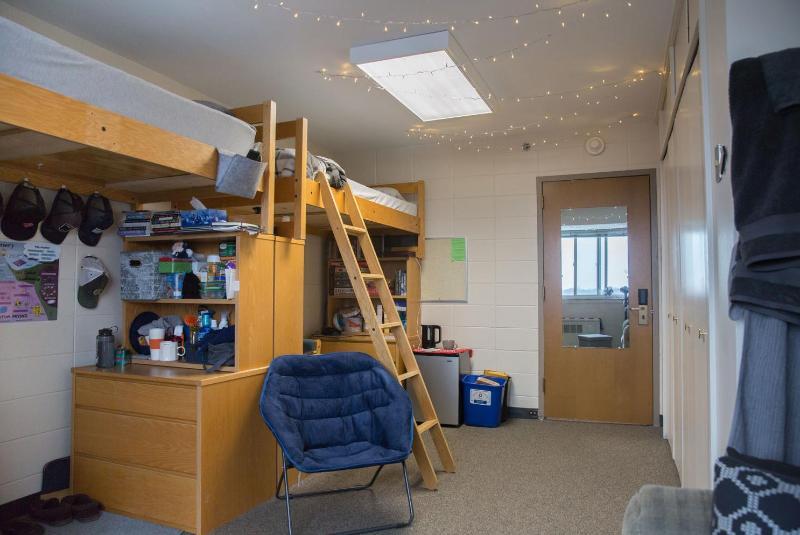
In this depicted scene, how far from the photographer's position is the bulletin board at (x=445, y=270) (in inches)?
207

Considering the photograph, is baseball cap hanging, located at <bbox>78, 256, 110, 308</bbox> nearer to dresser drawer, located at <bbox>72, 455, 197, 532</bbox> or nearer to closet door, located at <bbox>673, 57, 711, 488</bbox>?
dresser drawer, located at <bbox>72, 455, 197, 532</bbox>

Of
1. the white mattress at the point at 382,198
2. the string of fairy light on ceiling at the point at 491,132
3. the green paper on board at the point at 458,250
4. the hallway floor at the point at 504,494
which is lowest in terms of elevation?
the hallway floor at the point at 504,494

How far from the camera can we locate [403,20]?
2.96 meters

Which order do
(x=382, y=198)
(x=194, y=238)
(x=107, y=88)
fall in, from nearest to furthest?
(x=107, y=88)
(x=194, y=238)
(x=382, y=198)

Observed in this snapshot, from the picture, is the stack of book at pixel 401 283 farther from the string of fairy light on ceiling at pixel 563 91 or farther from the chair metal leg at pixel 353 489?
the chair metal leg at pixel 353 489

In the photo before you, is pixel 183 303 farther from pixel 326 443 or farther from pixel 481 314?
pixel 481 314

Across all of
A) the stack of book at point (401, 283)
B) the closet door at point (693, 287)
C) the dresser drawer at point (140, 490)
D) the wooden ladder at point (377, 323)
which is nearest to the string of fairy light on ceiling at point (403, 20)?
the closet door at point (693, 287)

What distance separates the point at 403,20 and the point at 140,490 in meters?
2.78

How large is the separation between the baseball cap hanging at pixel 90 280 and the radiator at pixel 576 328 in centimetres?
367

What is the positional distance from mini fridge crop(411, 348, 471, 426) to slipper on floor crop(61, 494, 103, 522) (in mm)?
2550

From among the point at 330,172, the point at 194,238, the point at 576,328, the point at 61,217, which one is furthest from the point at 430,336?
the point at 61,217

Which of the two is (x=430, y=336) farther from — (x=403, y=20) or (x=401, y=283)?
(x=403, y=20)

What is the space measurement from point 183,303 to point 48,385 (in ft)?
2.62

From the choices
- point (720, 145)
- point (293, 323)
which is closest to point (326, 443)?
point (293, 323)
